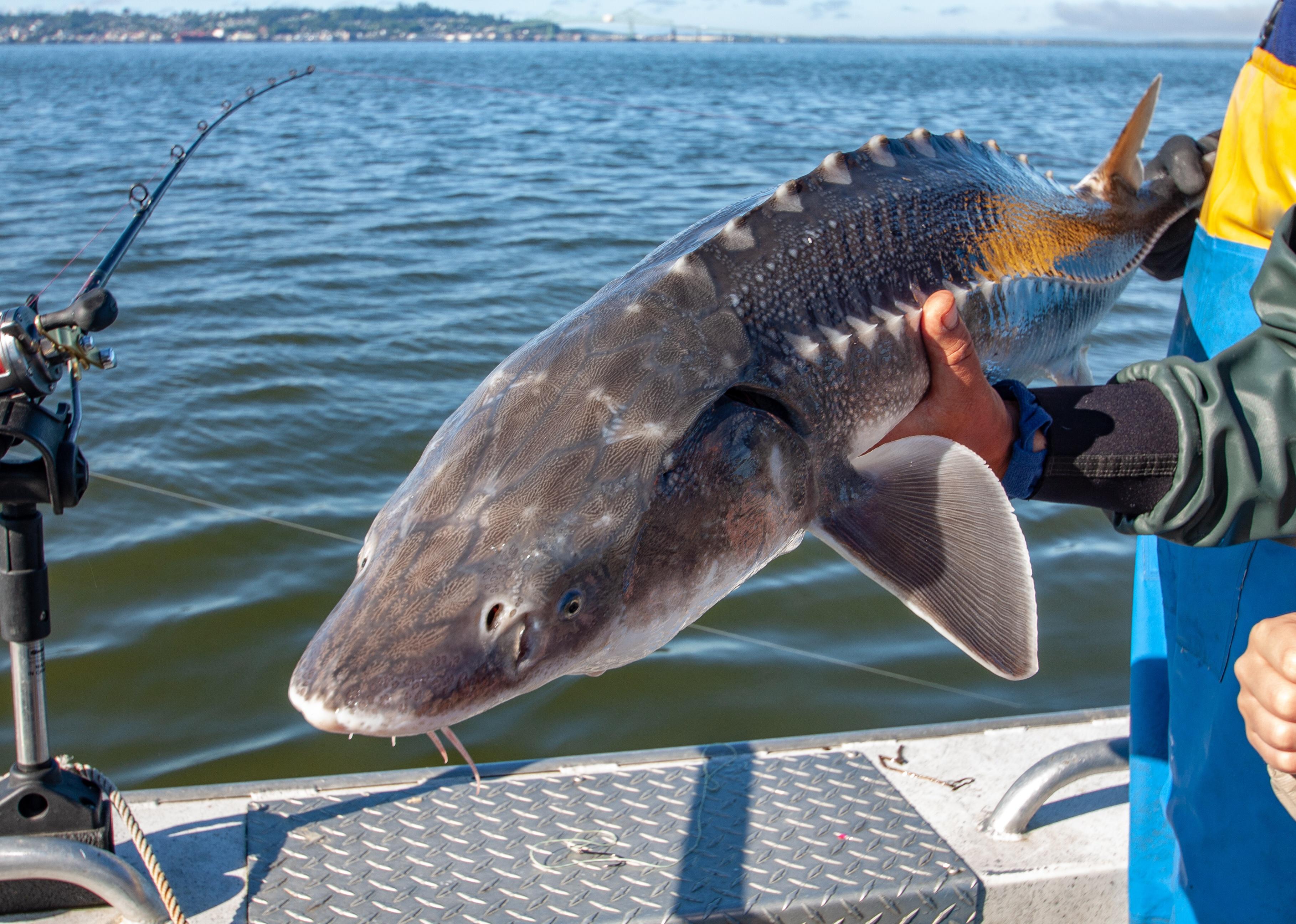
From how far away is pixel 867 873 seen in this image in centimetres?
239

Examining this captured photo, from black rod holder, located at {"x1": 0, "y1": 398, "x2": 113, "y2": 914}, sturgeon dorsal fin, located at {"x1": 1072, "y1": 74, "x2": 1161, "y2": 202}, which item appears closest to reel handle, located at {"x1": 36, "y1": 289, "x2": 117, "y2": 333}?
black rod holder, located at {"x1": 0, "y1": 398, "x2": 113, "y2": 914}

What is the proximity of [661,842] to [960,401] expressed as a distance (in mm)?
1427

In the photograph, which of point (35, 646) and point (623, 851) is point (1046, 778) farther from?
point (35, 646)

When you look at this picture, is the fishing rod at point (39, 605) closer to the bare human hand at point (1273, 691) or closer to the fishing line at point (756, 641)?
the bare human hand at point (1273, 691)

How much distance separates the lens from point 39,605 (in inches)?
89.0

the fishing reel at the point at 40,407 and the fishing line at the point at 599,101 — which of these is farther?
the fishing line at the point at 599,101

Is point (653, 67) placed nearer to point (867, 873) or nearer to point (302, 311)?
point (302, 311)

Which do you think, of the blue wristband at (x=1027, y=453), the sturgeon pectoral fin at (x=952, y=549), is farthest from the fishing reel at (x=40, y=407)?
the blue wristband at (x=1027, y=453)

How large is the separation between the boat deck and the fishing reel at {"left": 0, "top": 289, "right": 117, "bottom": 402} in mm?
1117

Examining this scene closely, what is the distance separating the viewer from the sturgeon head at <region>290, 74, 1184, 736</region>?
118cm

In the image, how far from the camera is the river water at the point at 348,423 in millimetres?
4328

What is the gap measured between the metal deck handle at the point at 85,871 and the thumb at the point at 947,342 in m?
1.95

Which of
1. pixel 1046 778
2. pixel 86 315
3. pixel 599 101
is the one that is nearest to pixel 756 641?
pixel 1046 778

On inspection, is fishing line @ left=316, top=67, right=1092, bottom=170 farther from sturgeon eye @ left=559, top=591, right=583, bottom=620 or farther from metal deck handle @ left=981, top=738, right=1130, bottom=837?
sturgeon eye @ left=559, top=591, right=583, bottom=620
